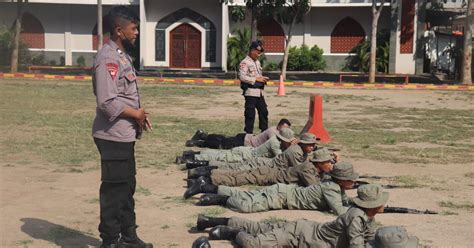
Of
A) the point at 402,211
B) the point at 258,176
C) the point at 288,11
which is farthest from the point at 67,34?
the point at 402,211

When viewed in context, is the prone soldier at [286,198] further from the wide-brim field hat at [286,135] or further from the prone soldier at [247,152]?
the prone soldier at [247,152]

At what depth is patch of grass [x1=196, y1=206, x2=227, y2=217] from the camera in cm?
712

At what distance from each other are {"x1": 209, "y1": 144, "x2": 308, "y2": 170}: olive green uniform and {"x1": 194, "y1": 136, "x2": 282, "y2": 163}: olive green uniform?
0.24 metres

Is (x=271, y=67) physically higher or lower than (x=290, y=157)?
higher

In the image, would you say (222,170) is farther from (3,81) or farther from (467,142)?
(3,81)

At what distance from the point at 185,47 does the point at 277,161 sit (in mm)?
29872

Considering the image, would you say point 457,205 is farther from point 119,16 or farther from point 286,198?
point 119,16

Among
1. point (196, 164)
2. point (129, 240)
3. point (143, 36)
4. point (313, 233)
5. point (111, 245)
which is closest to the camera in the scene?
point (111, 245)

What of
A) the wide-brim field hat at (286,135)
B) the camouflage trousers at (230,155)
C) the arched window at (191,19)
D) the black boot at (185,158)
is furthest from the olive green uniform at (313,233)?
the arched window at (191,19)

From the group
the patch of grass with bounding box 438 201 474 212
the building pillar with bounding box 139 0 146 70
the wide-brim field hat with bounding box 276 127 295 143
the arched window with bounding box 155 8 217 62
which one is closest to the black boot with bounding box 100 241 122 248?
the wide-brim field hat with bounding box 276 127 295 143

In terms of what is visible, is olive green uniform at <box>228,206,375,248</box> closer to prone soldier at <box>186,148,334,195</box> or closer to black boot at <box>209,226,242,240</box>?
black boot at <box>209,226,242,240</box>

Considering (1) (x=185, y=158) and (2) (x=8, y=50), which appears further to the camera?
(2) (x=8, y=50)

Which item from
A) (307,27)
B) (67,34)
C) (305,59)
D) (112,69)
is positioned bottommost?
(112,69)

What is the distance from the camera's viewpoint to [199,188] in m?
7.82
